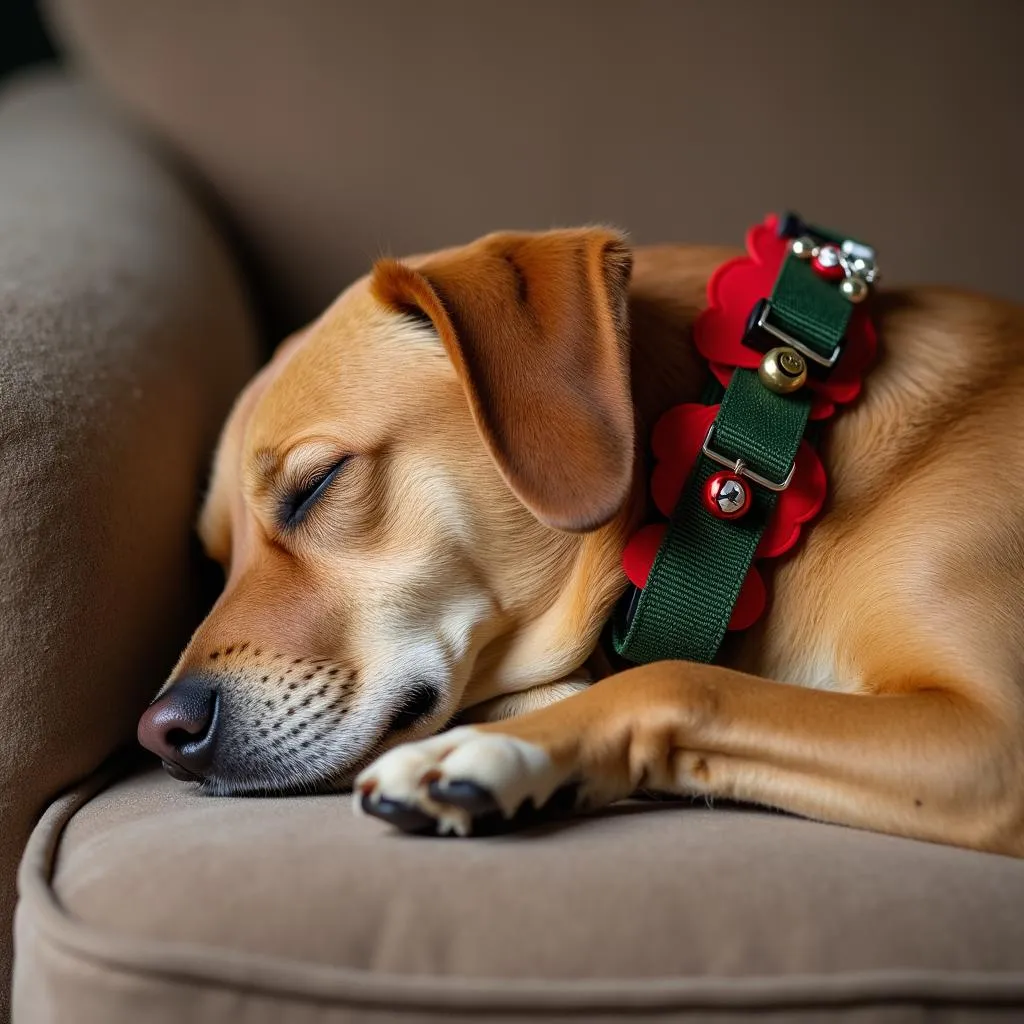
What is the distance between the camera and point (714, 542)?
1303 millimetres

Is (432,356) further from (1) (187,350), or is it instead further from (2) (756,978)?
(2) (756,978)

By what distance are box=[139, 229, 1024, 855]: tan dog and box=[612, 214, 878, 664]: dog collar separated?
4 cm

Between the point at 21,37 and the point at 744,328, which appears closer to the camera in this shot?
the point at 744,328

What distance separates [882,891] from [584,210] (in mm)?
1762

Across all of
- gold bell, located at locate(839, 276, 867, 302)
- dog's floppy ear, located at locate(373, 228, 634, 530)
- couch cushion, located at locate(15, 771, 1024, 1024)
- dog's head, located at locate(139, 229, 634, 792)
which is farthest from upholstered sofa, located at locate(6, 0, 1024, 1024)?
gold bell, located at locate(839, 276, 867, 302)

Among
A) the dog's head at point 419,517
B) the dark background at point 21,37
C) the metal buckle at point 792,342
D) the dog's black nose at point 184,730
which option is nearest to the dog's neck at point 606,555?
the dog's head at point 419,517

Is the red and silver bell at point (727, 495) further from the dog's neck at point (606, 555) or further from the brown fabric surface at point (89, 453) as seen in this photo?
the brown fabric surface at point (89, 453)

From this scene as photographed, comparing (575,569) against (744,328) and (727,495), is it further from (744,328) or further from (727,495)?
(744,328)

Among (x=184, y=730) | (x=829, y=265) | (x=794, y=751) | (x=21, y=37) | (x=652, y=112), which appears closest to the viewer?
(x=794, y=751)

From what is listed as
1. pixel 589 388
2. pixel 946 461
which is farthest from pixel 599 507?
pixel 946 461

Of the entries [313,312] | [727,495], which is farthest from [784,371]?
[313,312]

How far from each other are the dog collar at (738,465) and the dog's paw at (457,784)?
0.32m

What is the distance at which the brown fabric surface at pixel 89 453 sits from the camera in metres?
1.24

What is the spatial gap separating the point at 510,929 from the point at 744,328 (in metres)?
0.82
